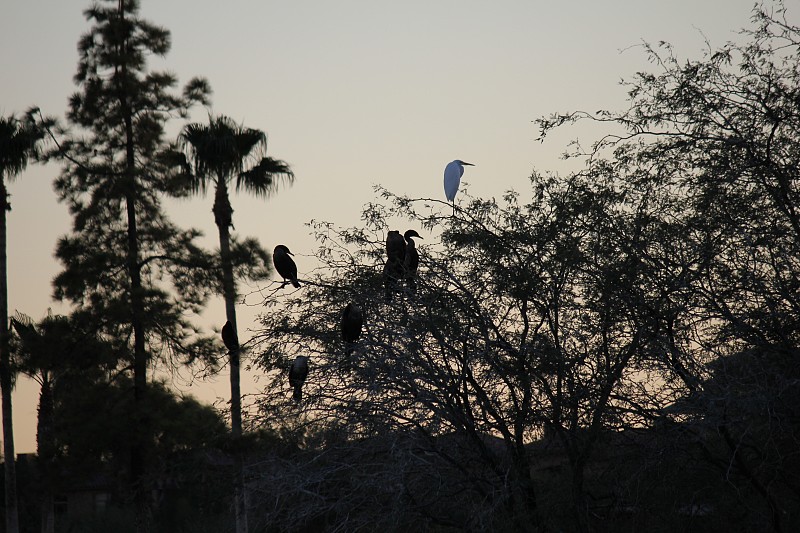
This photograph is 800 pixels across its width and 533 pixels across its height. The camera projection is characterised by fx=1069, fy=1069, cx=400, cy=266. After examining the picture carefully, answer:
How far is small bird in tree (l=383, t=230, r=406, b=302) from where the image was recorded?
11.6m

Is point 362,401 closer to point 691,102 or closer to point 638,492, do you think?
point 638,492

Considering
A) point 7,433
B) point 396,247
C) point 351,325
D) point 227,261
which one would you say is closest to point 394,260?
point 396,247

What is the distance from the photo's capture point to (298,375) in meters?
11.6

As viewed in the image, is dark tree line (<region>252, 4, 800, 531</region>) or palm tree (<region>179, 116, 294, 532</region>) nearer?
dark tree line (<region>252, 4, 800, 531</region>)

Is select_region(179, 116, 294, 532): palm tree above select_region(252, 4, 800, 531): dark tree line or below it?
above

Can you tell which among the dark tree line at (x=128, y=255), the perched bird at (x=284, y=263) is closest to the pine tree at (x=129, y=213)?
the dark tree line at (x=128, y=255)

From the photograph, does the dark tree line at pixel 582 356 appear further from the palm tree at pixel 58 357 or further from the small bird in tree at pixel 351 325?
the palm tree at pixel 58 357

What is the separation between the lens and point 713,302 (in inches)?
440

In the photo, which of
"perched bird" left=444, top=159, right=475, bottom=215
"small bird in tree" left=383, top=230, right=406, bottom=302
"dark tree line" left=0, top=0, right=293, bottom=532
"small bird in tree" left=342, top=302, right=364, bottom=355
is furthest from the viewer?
"dark tree line" left=0, top=0, right=293, bottom=532

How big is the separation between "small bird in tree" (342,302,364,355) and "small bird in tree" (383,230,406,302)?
18.8 inches

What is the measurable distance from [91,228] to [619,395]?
47.8 ft

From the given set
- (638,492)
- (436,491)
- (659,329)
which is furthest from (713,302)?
(436,491)

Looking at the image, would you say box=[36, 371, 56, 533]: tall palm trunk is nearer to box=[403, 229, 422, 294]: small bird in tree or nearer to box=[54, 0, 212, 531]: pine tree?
box=[54, 0, 212, 531]: pine tree

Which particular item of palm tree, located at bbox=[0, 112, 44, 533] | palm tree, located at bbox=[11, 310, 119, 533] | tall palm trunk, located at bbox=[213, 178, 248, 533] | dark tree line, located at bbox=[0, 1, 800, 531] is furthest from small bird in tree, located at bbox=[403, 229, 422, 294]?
palm tree, located at bbox=[0, 112, 44, 533]
